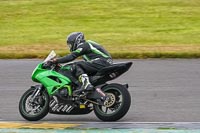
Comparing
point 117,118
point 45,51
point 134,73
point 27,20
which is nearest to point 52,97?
point 117,118

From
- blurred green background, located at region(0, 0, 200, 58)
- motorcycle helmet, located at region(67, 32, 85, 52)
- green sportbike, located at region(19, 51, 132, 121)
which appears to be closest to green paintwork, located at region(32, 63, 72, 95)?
green sportbike, located at region(19, 51, 132, 121)

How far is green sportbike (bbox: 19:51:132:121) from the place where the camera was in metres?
10.7

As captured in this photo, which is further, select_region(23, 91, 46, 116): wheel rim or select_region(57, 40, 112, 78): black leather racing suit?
select_region(23, 91, 46, 116): wheel rim

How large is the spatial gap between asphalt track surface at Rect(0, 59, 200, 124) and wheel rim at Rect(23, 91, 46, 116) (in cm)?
20

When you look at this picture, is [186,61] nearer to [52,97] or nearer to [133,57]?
[133,57]

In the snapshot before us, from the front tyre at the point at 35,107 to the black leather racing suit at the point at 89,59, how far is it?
26.9 inches

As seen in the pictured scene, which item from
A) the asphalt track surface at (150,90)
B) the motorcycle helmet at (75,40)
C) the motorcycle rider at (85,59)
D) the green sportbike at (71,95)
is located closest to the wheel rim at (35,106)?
the green sportbike at (71,95)

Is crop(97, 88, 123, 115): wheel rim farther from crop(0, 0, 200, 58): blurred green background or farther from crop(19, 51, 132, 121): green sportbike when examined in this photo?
crop(0, 0, 200, 58): blurred green background

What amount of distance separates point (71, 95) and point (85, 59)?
2.03ft

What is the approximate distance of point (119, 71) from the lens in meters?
10.7

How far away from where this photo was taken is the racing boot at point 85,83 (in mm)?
10830

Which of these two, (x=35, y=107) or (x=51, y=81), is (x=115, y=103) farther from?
(x=35, y=107)

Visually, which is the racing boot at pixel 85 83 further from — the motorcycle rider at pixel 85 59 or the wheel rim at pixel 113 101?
the wheel rim at pixel 113 101

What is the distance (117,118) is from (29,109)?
1.53 m
